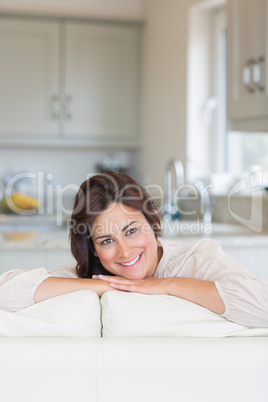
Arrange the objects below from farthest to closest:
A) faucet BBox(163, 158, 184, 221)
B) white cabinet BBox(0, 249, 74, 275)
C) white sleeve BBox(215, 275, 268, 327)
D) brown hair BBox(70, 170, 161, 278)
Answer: faucet BBox(163, 158, 184, 221), white cabinet BBox(0, 249, 74, 275), brown hair BBox(70, 170, 161, 278), white sleeve BBox(215, 275, 268, 327)

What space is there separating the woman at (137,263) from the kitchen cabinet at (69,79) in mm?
3283

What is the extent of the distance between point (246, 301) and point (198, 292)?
118mm

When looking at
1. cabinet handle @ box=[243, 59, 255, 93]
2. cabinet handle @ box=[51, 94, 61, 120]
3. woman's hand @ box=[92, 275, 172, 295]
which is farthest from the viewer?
cabinet handle @ box=[51, 94, 61, 120]

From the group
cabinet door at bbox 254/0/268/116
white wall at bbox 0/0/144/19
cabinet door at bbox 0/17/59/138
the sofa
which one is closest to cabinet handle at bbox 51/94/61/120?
cabinet door at bbox 0/17/59/138

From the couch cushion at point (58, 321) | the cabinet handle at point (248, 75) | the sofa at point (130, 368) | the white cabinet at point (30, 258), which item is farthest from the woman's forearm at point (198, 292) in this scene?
the cabinet handle at point (248, 75)

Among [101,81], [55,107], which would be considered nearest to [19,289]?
[55,107]

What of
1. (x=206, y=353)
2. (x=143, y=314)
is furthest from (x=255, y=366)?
(x=143, y=314)

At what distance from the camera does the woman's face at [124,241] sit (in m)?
1.75

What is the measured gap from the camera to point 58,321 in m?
1.38

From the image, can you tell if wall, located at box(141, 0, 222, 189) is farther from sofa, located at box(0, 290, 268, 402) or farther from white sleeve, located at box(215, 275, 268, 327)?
sofa, located at box(0, 290, 268, 402)

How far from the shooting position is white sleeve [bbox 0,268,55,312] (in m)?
1.50

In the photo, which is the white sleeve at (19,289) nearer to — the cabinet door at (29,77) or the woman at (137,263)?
the woman at (137,263)

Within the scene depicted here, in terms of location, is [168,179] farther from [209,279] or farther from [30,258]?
[209,279]

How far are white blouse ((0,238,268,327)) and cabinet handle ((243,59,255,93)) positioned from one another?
1.62 m
